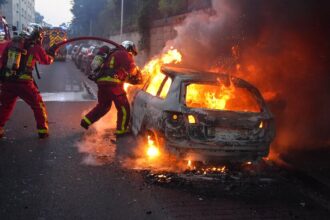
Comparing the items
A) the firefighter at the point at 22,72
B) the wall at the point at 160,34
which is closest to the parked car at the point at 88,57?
the wall at the point at 160,34

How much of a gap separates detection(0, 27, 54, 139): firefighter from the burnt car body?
8.32ft

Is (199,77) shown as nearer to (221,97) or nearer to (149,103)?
(221,97)

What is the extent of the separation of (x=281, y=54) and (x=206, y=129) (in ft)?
16.2

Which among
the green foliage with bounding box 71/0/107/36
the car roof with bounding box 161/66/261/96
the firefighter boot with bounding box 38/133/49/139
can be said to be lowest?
the firefighter boot with bounding box 38/133/49/139

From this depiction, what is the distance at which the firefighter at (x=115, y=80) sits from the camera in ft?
24.9

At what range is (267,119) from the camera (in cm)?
577

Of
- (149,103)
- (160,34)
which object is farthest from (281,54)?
(160,34)

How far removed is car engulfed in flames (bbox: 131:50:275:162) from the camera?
17.8ft

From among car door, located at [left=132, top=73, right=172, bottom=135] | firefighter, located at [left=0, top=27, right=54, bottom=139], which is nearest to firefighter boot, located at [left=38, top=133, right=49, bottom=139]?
firefighter, located at [left=0, top=27, right=54, bottom=139]

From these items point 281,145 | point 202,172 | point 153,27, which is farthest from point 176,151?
point 153,27

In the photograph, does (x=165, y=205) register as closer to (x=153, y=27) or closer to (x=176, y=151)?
(x=176, y=151)

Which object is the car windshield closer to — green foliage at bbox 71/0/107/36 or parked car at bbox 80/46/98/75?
parked car at bbox 80/46/98/75

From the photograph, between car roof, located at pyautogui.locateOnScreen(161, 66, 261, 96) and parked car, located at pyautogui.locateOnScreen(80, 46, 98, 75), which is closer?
car roof, located at pyautogui.locateOnScreen(161, 66, 261, 96)

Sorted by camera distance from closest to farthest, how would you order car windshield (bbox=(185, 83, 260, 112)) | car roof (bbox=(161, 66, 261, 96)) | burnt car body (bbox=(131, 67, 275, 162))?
burnt car body (bbox=(131, 67, 275, 162)), car roof (bbox=(161, 66, 261, 96)), car windshield (bbox=(185, 83, 260, 112))
